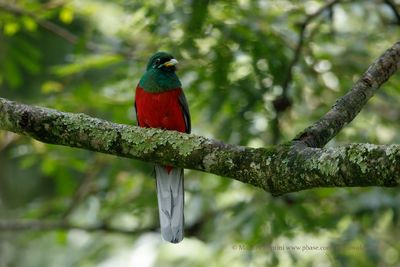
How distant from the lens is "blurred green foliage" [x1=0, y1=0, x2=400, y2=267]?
644 centimetres

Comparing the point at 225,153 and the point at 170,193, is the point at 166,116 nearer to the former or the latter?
the point at 170,193

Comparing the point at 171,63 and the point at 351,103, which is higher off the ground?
the point at 351,103

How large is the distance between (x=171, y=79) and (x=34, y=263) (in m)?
5.24

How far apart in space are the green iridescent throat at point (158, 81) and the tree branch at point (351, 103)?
93.2 inches

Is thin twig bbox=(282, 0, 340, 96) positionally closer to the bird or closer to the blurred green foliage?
the blurred green foliage

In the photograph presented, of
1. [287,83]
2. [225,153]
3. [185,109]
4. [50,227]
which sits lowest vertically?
[50,227]

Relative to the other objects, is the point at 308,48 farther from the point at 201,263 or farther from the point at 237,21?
the point at 201,263

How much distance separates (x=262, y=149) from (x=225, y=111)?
141 inches

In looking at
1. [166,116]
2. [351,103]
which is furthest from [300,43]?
[351,103]

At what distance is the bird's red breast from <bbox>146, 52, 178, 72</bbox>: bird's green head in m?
0.31

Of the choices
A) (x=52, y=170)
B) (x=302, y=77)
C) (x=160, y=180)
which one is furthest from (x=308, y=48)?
(x=52, y=170)

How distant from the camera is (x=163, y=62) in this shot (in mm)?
6391

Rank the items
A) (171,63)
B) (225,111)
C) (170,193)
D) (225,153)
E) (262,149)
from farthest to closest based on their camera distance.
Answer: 1. (225,111)
2. (171,63)
3. (170,193)
4. (225,153)
5. (262,149)

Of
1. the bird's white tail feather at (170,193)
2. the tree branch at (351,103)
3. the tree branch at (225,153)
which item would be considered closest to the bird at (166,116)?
the bird's white tail feather at (170,193)
